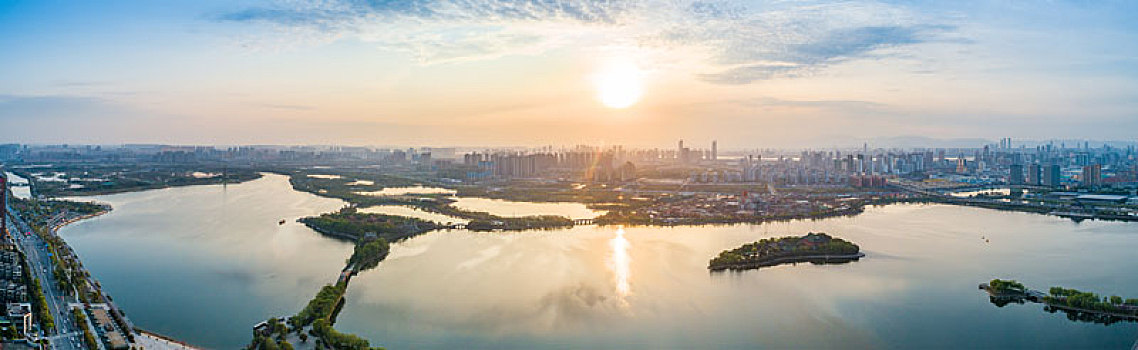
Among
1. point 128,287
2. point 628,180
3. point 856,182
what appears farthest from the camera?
point 628,180

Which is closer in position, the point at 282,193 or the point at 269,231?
the point at 269,231

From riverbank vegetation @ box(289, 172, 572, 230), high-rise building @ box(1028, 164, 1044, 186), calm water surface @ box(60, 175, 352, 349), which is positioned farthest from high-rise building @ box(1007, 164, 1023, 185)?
calm water surface @ box(60, 175, 352, 349)

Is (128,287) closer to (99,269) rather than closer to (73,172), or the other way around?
(99,269)

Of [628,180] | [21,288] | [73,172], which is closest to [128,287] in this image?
[21,288]

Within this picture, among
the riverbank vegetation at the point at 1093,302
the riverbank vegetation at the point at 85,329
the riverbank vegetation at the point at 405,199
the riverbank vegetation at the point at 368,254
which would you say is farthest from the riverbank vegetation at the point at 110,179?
the riverbank vegetation at the point at 1093,302

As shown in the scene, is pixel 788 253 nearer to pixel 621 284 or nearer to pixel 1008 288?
pixel 1008 288

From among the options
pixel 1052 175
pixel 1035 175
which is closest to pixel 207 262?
pixel 1052 175

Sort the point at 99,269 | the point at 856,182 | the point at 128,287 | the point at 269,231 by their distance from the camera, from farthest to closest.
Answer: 1. the point at 856,182
2. the point at 269,231
3. the point at 99,269
4. the point at 128,287
